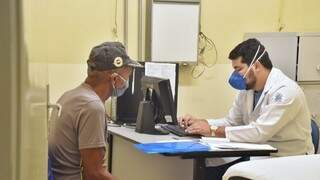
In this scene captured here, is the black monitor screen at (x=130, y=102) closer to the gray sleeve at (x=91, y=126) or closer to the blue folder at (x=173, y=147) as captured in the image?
the blue folder at (x=173, y=147)

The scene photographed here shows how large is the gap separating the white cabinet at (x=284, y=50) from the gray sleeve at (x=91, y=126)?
7.23 ft

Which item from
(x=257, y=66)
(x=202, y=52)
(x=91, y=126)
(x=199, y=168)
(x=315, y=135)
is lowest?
(x=199, y=168)

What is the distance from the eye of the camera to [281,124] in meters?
2.52

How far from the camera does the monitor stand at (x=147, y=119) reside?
2.70m

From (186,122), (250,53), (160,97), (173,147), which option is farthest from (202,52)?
(173,147)

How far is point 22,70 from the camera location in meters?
0.58

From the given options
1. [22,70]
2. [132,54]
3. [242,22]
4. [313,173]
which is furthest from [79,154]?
[242,22]

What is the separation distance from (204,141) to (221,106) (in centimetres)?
144

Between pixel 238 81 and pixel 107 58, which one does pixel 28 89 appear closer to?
pixel 107 58

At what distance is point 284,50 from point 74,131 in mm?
2294

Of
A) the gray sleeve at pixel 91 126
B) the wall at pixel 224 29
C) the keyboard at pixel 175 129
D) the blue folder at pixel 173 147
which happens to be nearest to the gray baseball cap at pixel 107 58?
the gray sleeve at pixel 91 126

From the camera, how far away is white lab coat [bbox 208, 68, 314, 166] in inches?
99.0
